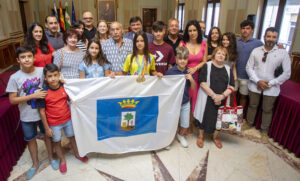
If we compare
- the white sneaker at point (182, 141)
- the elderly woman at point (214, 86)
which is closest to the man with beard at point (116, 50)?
the elderly woman at point (214, 86)

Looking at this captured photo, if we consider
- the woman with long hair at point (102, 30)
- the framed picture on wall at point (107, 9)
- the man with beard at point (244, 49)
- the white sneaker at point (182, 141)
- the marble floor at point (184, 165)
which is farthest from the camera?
the framed picture on wall at point (107, 9)

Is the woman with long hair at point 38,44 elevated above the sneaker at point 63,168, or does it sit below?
above

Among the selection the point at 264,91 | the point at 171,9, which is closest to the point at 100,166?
the point at 264,91

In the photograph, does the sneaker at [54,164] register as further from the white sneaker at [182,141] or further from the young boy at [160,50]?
the young boy at [160,50]

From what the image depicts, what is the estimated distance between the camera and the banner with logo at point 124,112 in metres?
2.37

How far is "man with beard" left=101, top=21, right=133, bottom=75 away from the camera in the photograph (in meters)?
2.84

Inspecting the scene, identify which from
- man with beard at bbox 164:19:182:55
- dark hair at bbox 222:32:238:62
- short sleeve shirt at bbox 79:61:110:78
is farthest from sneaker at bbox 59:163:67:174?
dark hair at bbox 222:32:238:62

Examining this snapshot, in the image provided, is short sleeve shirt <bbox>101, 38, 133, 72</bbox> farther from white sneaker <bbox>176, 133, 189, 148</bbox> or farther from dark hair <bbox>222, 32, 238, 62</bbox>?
dark hair <bbox>222, 32, 238, 62</bbox>

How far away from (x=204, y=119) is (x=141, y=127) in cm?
94

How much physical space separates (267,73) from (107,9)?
13.3 m

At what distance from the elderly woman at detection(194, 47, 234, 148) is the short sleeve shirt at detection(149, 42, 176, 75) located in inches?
20.2

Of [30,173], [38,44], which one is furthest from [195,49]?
[30,173]

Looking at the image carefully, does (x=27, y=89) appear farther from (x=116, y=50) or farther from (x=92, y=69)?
(x=116, y=50)

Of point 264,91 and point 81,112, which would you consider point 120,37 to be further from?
point 264,91
